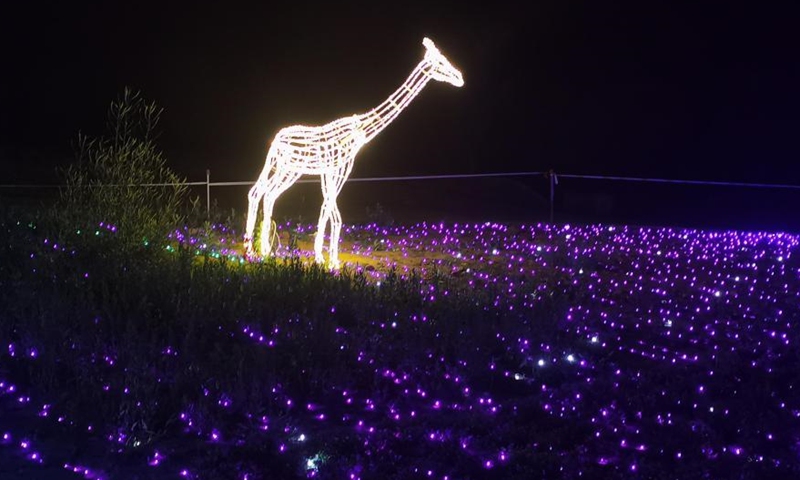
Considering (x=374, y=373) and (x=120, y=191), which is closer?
(x=374, y=373)

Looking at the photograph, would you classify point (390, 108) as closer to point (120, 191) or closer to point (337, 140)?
point (337, 140)

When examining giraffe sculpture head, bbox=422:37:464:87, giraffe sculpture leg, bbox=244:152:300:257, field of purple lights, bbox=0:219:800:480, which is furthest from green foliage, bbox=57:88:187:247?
giraffe sculpture head, bbox=422:37:464:87

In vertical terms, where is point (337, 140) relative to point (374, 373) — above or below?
above

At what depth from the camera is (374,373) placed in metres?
5.70

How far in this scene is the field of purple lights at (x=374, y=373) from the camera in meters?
4.37

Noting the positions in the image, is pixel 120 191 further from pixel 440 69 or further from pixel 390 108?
pixel 440 69

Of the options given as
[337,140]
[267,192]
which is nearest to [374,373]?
[337,140]

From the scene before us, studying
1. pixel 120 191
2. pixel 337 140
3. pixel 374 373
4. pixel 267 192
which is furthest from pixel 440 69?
pixel 374 373

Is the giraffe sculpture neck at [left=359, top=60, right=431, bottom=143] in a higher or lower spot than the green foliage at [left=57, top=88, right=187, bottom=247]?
higher

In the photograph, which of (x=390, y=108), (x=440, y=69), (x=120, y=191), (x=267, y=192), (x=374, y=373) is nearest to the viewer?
(x=374, y=373)

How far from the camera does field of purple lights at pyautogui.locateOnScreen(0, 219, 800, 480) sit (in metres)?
4.37

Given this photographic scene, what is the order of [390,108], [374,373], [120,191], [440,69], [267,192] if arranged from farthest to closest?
[267,192] < [390,108] < [440,69] < [120,191] < [374,373]

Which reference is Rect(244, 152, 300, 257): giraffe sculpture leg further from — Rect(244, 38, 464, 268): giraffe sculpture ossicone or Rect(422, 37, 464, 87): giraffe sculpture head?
Rect(422, 37, 464, 87): giraffe sculpture head

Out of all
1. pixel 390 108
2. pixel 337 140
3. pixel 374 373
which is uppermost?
pixel 390 108
